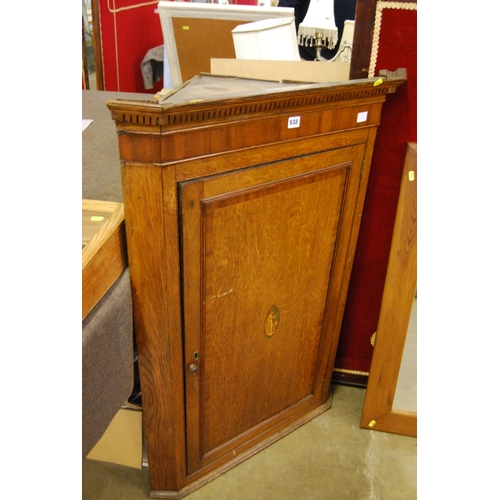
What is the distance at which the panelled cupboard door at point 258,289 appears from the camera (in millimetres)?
1330

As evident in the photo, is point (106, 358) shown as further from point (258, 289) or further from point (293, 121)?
point (293, 121)

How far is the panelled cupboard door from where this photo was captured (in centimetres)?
133

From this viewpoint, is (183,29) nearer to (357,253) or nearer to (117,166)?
(117,166)

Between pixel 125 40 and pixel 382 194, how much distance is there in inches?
119

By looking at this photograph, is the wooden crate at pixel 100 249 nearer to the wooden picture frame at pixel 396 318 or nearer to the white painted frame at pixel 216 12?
the wooden picture frame at pixel 396 318

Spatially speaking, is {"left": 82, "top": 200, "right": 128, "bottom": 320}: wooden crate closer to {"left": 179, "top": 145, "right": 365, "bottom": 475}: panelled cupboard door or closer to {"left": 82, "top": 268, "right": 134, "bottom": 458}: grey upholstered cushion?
{"left": 82, "top": 268, "right": 134, "bottom": 458}: grey upholstered cushion

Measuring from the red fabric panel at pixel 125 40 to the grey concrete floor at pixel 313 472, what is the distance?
3.03 m

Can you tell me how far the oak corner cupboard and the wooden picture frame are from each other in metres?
0.14

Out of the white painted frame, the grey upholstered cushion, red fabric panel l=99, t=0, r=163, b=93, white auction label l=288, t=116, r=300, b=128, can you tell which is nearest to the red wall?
red fabric panel l=99, t=0, r=163, b=93

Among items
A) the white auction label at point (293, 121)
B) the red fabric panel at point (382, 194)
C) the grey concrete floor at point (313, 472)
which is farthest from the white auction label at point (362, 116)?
the grey concrete floor at point (313, 472)

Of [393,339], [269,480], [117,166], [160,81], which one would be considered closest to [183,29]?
[117,166]

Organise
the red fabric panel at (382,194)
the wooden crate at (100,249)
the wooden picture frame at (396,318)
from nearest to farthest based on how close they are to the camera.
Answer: the wooden crate at (100,249), the red fabric panel at (382,194), the wooden picture frame at (396,318)

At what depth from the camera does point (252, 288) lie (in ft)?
4.98

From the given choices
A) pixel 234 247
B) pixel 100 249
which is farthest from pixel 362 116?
pixel 100 249
